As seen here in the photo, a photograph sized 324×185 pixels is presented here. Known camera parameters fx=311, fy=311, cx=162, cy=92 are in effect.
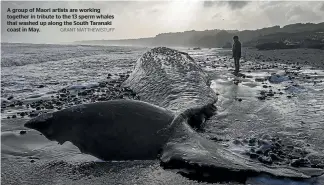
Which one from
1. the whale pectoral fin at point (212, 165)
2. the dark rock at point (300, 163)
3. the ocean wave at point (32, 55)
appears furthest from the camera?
the ocean wave at point (32, 55)

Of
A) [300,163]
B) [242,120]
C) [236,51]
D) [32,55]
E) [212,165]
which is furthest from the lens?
[32,55]

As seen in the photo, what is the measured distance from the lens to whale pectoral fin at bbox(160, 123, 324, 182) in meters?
4.06

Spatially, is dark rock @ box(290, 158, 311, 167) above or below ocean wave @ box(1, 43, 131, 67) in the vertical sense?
below

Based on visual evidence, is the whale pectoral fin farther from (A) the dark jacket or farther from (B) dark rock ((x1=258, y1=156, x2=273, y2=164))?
(A) the dark jacket

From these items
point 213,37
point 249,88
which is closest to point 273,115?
point 249,88

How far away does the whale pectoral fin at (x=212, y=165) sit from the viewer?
4.06m

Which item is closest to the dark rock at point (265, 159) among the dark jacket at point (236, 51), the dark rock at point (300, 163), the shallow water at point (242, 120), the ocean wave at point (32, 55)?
the dark rock at point (300, 163)

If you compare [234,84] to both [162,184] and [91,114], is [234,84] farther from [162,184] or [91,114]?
[162,184]

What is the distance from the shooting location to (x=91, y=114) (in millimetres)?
5488

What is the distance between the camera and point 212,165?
4.12m

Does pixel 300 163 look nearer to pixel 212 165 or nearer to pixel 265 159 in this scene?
pixel 265 159

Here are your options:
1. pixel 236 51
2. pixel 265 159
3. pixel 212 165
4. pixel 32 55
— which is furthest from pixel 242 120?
pixel 32 55

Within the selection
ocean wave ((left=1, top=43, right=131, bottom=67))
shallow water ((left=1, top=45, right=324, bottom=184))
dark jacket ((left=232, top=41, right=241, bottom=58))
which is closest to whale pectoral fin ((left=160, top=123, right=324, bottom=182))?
shallow water ((left=1, top=45, right=324, bottom=184))

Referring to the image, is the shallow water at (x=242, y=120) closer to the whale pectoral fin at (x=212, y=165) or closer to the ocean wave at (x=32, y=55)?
the whale pectoral fin at (x=212, y=165)
